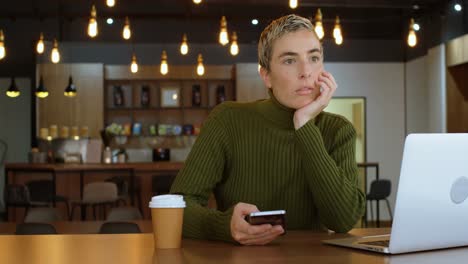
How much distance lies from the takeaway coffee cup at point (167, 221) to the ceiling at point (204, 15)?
1040 cm

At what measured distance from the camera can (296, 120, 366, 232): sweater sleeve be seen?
205cm

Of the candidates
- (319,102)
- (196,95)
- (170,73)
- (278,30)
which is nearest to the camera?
(319,102)

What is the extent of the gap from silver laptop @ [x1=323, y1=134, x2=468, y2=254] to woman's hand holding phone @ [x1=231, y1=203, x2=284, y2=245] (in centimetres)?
21

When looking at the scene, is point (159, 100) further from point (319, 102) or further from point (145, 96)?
point (319, 102)

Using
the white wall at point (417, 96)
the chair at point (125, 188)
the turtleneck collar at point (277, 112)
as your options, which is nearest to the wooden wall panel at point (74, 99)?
the chair at point (125, 188)

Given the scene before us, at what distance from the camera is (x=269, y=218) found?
180cm

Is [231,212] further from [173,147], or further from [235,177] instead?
[173,147]

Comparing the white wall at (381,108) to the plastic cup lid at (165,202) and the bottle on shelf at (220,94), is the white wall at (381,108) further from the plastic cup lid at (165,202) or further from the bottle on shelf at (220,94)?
the plastic cup lid at (165,202)

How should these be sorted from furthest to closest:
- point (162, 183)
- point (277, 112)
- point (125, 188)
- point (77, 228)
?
point (162, 183)
point (125, 188)
point (77, 228)
point (277, 112)

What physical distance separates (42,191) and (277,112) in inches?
316

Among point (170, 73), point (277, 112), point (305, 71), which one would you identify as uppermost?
point (170, 73)

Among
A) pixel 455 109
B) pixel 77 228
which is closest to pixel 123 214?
pixel 77 228

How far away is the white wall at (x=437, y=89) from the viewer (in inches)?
464

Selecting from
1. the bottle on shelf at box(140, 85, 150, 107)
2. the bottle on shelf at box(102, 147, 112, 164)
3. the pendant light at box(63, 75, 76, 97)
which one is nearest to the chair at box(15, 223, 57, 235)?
the bottle on shelf at box(102, 147, 112, 164)
